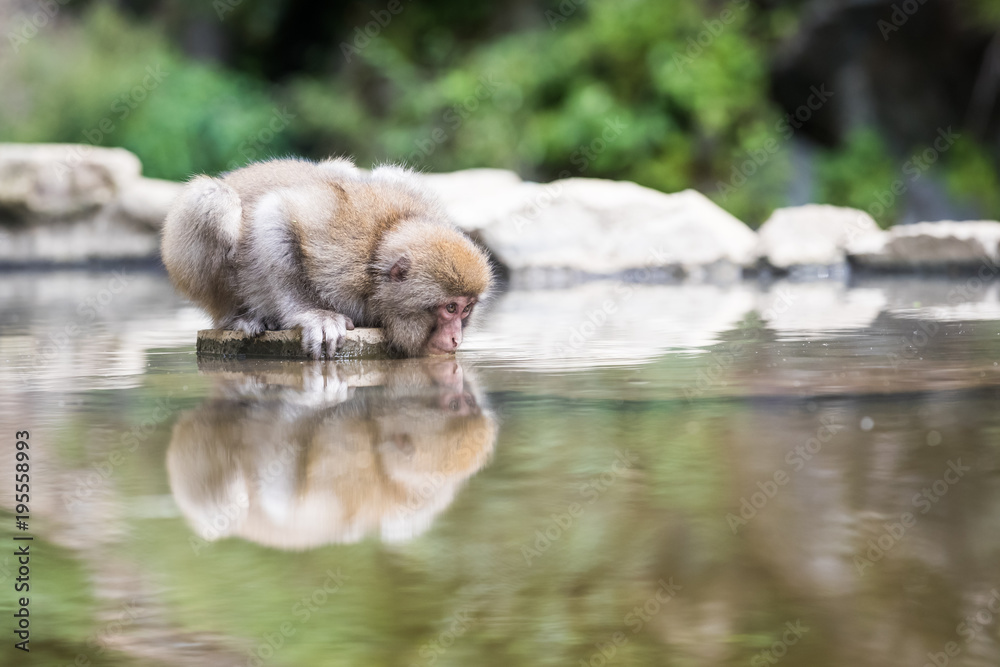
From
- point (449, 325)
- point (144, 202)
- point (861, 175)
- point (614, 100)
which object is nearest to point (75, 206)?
point (144, 202)

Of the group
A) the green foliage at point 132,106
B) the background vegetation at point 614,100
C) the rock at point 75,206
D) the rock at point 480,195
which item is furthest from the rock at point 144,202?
the green foliage at point 132,106

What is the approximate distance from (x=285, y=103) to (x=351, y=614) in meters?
16.8

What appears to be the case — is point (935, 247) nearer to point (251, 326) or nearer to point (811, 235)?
point (811, 235)

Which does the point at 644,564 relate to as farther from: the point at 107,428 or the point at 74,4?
the point at 74,4

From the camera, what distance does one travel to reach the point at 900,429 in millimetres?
3326

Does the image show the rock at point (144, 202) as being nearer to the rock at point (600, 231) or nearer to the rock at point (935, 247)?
the rock at point (600, 231)

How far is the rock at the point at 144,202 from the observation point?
501 inches

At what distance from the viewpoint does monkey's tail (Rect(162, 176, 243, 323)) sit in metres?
5.02

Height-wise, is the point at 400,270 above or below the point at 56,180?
below

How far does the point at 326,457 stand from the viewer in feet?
10.0

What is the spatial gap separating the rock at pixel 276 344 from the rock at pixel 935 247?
6467 millimetres

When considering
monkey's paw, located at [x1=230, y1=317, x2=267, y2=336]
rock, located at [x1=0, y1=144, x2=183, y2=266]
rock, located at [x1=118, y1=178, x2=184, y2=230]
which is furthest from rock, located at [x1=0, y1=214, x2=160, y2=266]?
monkey's paw, located at [x1=230, y1=317, x2=267, y2=336]

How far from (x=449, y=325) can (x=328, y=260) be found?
0.57 metres

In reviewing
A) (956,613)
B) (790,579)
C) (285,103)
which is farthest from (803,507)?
(285,103)
